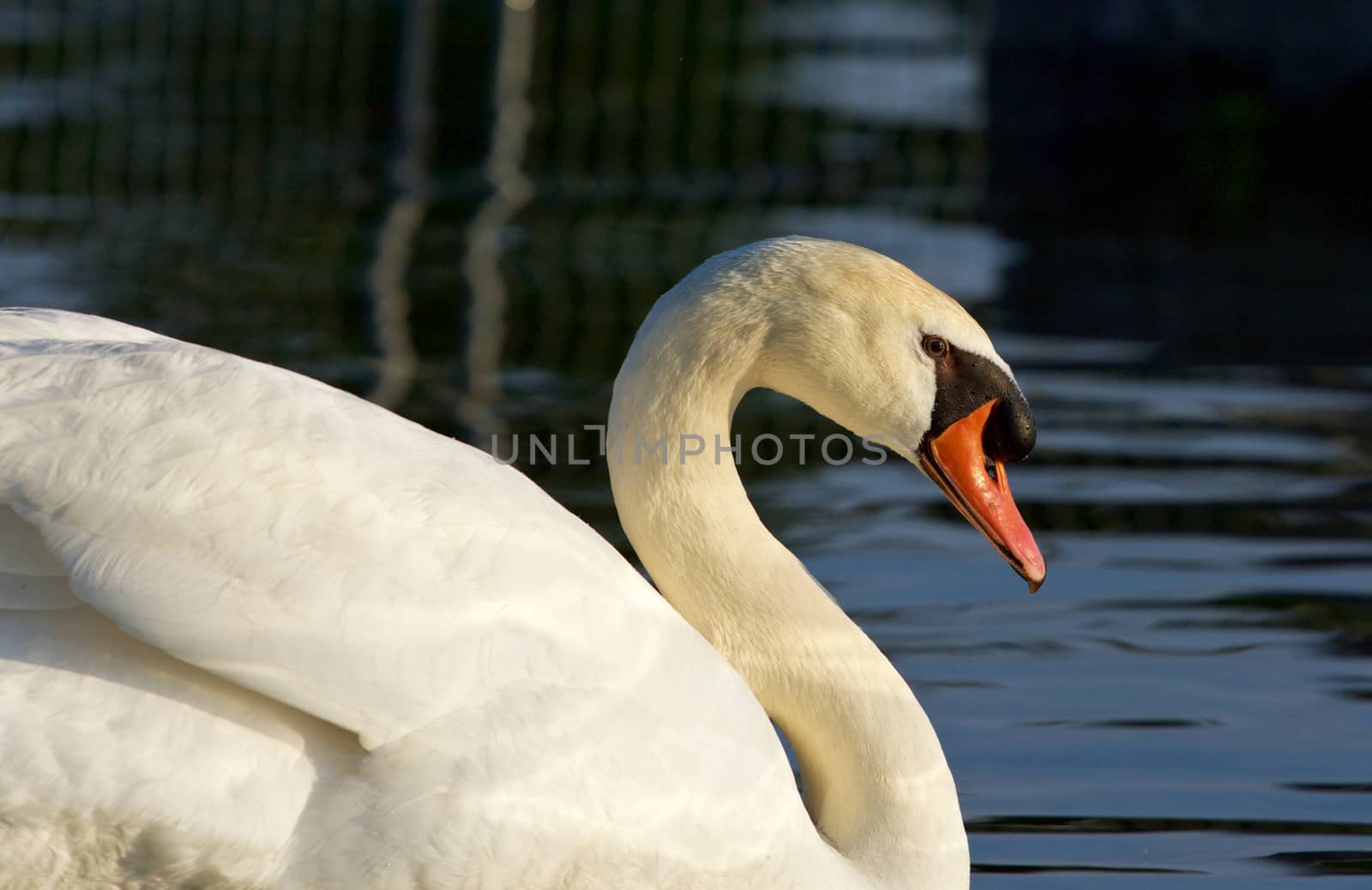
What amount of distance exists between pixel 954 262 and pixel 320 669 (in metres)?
7.79

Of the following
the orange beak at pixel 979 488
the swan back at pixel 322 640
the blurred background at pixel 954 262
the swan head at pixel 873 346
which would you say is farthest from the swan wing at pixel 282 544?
the blurred background at pixel 954 262

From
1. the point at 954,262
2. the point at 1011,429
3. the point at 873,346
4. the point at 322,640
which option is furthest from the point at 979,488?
the point at 954,262

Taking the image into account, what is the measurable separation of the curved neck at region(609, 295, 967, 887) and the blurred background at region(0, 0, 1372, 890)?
0.41m

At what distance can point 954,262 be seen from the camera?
34.7 ft

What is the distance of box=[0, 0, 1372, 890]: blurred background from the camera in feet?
16.1

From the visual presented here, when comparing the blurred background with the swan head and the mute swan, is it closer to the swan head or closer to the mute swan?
the swan head

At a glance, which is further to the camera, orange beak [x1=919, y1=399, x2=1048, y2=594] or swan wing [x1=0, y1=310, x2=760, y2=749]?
orange beak [x1=919, y1=399, x2=1048, y2=594]

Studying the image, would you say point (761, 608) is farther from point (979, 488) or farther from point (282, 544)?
point (282, 544)

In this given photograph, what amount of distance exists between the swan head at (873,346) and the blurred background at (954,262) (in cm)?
86

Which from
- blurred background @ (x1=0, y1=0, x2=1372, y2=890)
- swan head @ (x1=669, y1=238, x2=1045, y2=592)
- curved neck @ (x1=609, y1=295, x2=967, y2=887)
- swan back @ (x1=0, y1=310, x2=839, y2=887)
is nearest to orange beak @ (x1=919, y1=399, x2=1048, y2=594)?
swan head @ (x1=669, y1=238, x2=1045, y2=592)

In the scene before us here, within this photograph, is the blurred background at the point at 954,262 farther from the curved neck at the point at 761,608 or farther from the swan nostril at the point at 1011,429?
the swan nostril at the point at 1011,429

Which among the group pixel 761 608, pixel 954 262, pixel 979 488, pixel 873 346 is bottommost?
pixel 954 262

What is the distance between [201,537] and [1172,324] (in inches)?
264

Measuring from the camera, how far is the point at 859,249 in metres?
3.86
